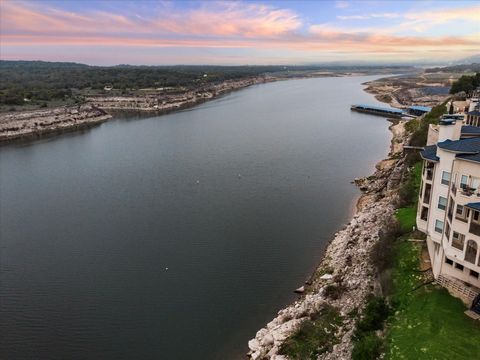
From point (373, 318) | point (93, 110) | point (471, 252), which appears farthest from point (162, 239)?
point (93, 110)

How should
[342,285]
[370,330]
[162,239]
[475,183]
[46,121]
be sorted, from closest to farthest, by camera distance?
[475,183] → [370,330] → [342,285] → [162,239] → [46,121]

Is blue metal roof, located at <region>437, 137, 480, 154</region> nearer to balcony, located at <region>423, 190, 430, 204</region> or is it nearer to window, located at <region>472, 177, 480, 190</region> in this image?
window, located at <region>472, 177, 480, 190</region>

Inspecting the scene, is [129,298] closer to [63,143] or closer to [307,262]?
[307,262]

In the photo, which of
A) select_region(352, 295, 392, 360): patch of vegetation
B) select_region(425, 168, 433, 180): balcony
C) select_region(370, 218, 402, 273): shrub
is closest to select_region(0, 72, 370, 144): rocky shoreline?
select_region(370, 218, 402, 273): shrub

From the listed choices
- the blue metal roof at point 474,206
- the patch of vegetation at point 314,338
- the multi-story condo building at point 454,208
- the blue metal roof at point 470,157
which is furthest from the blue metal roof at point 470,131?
the patch of vegetation at point 314,338

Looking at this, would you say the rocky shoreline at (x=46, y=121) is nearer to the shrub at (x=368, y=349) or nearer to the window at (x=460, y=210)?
the shrub at (x=368, y=349)

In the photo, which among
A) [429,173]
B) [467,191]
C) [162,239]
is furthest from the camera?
[162,239]

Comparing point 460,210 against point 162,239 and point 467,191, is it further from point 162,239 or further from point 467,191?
point 162,239
